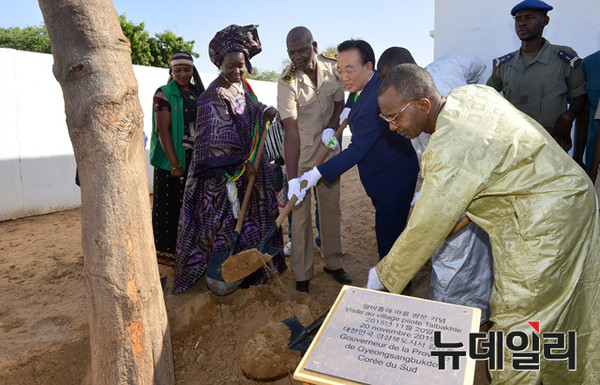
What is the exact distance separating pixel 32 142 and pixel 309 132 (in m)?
5.03

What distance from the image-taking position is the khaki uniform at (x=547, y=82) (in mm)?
3424

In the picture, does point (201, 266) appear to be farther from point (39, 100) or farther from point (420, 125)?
point (39, 100)

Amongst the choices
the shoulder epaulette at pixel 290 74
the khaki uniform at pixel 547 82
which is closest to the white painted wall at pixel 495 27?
the khaki uniform at pixel 547 82

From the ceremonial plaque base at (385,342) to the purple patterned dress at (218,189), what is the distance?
80.6 inches

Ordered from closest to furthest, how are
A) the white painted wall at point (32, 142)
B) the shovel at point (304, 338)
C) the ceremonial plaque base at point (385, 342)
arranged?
the ceremonial plaque base at point (385, 342) < the shovel at point (304, 338) < the white painted wall at point (32, 142)

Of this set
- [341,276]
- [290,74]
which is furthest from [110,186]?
[341,276]

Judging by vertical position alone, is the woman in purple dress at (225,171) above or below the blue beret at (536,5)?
below

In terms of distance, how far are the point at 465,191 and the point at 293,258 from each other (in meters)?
2.22

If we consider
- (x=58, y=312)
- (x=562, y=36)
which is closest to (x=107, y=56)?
(x=58, y=312)

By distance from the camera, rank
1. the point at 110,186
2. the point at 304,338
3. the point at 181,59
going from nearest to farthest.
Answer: the point at 110,186 → the point at 304,338 → the point at 181,59

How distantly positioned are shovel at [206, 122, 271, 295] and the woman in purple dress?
1.8 inches

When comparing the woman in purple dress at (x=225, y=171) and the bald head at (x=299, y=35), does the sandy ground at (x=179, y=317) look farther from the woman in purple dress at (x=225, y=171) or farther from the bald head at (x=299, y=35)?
the bald head at (x=299, y=35)

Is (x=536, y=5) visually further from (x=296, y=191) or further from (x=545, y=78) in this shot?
(x=296, y=191)

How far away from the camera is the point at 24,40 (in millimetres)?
22953
